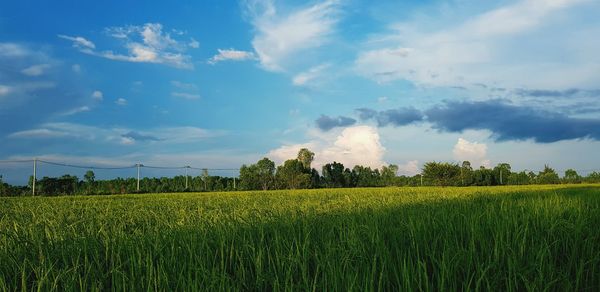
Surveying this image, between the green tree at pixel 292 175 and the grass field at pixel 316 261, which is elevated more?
the green tree at pixel 292 175

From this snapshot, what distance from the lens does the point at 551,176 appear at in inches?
1623

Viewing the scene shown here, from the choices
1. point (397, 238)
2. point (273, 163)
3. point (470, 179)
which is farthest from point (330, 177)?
point (397, 238)

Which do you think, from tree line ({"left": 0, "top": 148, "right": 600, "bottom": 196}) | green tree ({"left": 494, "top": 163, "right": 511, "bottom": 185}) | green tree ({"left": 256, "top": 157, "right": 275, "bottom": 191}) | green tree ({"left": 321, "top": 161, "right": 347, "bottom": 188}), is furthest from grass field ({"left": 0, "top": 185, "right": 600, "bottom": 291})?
green tree ({"left": 494, "top": 163, "right": 511, "bottom": 185})

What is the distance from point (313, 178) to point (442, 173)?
10924 mm

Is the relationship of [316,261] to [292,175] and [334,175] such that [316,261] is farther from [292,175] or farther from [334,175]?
[334,175]

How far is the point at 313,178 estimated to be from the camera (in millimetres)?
37906

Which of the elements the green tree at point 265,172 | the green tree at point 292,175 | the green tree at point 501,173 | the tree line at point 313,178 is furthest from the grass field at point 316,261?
the green tree at point 501,173

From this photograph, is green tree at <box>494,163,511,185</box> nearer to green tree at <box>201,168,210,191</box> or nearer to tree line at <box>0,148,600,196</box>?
tree line at <box>0,148,600,196</box>

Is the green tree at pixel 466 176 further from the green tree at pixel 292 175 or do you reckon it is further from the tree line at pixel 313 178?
the green tree at pixel 292 175

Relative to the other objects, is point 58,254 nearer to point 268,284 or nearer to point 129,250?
point 129,250

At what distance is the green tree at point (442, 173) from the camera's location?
3626 centimetres

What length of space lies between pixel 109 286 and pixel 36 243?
0.98 metres

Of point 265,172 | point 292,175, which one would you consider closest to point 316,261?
point 292,175

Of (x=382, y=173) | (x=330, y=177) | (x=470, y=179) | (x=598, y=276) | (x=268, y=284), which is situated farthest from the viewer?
(x=382, y=173)
